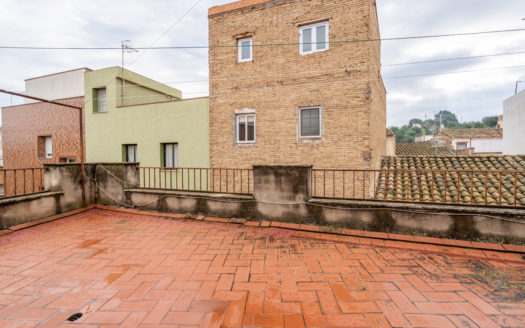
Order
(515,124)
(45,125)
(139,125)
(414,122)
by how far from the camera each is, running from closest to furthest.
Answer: (139,125) < (515,124) < (45,125) < (414,122)

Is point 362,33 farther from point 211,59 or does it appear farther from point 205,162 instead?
point 205,162

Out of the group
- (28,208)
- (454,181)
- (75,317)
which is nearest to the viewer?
(75,317)

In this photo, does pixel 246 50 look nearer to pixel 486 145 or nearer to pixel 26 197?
pixel 26 197

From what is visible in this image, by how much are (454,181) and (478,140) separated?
40968 millimetres

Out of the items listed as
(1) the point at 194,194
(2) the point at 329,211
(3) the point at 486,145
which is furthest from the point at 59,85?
(3) the point at 486,145

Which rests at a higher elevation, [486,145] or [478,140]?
[478,140]

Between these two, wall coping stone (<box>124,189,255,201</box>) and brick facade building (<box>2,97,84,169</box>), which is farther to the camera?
brick facade building (<box>2,97,84,169</box>)

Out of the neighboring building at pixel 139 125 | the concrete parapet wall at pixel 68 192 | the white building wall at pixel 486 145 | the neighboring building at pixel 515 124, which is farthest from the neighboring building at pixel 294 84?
the white building wall at pixel 486 145

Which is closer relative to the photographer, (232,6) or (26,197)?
(26,197)

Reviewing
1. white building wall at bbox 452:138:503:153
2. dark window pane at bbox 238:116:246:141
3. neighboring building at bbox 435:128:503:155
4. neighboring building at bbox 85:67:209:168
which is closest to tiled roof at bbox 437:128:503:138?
neighboring building at bbox 435:128:503:155

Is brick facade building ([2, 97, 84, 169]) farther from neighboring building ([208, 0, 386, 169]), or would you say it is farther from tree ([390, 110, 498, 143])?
tree ([390, 110, 498, 143])

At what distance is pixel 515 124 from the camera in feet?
43.8

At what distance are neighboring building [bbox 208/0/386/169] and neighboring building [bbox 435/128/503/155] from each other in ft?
122

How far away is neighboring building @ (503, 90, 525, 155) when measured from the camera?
1264cm
